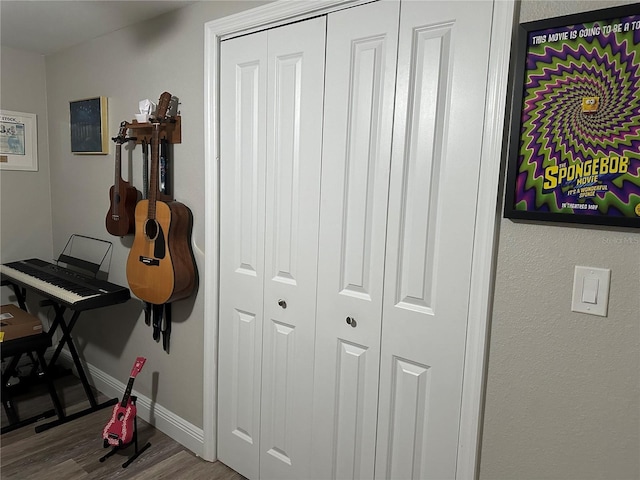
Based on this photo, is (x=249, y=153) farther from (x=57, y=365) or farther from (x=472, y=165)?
(x=57, y=365)

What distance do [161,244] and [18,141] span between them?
5.63ft

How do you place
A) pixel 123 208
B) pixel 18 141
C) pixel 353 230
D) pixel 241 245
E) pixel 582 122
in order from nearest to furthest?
pixel 582 122 → pixel 353 230 → pixel 241 245 → pixel 123 208 → pixel 18 141

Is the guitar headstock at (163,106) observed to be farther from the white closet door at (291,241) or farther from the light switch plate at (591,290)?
the light switch plate at (591,290)

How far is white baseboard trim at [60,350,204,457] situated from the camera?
234 centimetres

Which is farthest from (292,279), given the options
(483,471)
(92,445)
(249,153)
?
(92,445)

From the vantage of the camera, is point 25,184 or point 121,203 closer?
point 121,203

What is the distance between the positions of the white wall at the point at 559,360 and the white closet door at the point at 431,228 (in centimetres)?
12

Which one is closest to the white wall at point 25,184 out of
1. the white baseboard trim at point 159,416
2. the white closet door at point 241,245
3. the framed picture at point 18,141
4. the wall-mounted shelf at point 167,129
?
the framed picture at point 18,141

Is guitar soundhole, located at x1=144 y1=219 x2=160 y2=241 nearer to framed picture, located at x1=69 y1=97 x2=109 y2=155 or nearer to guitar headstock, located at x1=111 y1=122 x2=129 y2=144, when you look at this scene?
guitar headstock, located at x1=111 y1=122 x2=129 y2=144

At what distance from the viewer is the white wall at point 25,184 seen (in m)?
3.00

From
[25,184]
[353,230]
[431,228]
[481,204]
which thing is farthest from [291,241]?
[25,184]

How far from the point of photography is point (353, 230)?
1.65 m

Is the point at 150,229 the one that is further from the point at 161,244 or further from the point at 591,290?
the point at 591,290

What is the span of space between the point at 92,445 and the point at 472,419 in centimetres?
200
